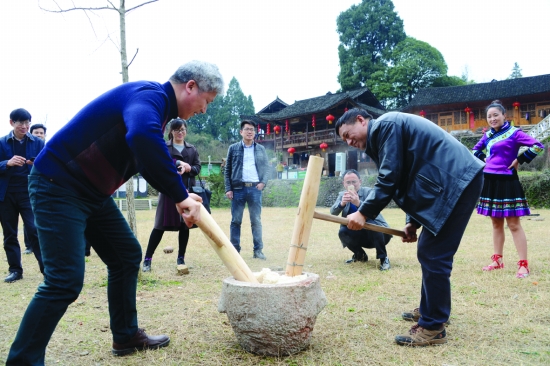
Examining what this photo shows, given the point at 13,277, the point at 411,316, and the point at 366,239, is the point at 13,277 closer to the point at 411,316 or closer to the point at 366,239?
the point at 366,239

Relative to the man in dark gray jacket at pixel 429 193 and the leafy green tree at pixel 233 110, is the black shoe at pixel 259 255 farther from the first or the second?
the leafy green tree at pixel 233 110

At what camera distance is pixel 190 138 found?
47.1 metres

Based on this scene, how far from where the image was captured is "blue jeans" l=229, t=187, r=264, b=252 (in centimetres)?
669

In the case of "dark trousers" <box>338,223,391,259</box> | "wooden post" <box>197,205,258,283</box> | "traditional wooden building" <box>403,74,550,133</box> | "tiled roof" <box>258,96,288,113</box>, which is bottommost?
"dark trousers" <box>338,223,391,259</box>

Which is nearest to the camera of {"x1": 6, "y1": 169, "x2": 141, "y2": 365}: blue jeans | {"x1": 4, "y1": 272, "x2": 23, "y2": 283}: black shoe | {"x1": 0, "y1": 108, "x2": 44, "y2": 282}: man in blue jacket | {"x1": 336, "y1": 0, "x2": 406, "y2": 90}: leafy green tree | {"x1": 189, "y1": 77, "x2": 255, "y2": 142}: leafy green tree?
{"x1": 6, "y1": 169, "x2": 141, "y2": 365}: blue jeans

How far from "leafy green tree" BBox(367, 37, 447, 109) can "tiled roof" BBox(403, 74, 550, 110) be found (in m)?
4.71

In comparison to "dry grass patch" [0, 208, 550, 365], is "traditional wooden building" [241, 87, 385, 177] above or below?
above

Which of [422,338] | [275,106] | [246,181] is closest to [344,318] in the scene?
[422,338]

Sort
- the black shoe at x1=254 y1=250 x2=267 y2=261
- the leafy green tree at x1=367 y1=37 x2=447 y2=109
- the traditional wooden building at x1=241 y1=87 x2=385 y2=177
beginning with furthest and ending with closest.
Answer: the leafy green tree at x1=367 y1=37 x2=447 y2=109 < the traditional wooden building at x1=241 y1=87 x2=385 y2=177 < the black shoe at x1=254 y1=250 x2=267 y2=261

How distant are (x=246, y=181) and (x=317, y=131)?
2772 cm

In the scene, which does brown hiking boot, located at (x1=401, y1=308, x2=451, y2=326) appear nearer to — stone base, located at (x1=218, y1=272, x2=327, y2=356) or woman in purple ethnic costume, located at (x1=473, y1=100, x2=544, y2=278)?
stone base, located at (x1=218, y1=272, x2=327, y2=356)

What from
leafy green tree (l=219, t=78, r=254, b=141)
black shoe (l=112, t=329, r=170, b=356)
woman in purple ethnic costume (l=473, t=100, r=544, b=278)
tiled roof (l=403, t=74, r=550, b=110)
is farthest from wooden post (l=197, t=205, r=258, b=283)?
leafy green tree (l=219, t=78, r=254, b=141)

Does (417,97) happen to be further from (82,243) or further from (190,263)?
(82,243)

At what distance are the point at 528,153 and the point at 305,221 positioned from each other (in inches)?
138
